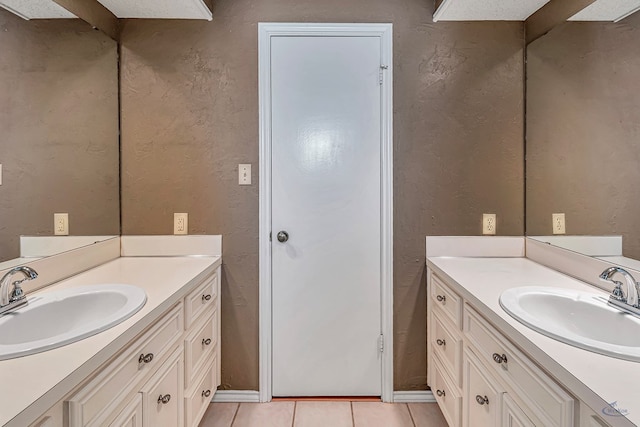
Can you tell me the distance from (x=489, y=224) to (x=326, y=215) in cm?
93

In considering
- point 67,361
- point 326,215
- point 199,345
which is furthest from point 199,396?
point 326,215

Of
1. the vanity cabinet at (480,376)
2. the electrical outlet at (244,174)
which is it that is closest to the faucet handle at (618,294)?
the vanity cabinet at (480,376)

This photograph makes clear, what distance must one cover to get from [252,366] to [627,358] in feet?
5.82

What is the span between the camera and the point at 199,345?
5.80ft

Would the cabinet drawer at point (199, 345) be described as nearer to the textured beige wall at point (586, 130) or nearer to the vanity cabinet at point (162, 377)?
the vanity cabinet at point (162, 377)

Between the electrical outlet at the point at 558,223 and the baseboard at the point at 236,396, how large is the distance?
1.83 m

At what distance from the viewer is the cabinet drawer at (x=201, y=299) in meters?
1.62

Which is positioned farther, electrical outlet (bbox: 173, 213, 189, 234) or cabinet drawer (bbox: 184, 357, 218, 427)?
electrical outlet (bbox: 173, 213, 189, 234)

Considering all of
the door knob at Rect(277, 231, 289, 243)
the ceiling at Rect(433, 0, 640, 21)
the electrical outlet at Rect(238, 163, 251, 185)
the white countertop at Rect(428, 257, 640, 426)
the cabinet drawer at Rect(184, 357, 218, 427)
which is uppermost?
the ceiling at Rect(433, 0, 640, 21)

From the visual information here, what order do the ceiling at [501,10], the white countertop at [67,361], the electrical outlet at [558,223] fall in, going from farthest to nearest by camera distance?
the electrical outlet at [558,223], the ceiling at [501,10], the white countertop at [67,361]

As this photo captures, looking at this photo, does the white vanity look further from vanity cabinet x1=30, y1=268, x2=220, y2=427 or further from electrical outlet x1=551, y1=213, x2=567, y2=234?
vanity cabinet x1=30, y1=268, x2=220, y2=427

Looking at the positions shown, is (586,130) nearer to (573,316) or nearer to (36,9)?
(573,316)

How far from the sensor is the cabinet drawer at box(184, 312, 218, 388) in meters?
1.61

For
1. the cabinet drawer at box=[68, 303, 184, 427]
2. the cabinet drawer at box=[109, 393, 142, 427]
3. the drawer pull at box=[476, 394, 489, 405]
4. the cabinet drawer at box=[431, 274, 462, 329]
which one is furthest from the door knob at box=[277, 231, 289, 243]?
the drawer pull at box=[476, 394, 489, 405]
